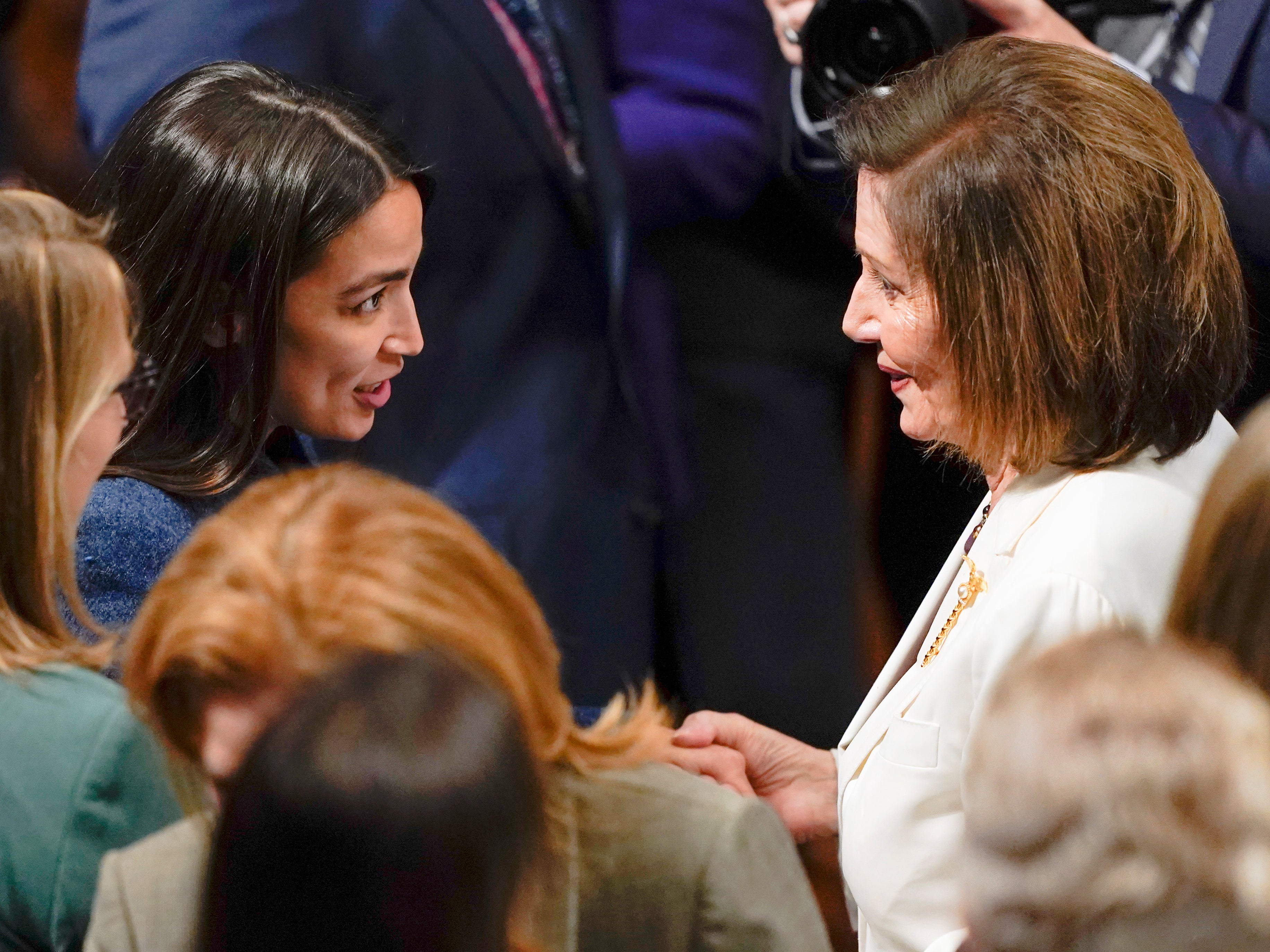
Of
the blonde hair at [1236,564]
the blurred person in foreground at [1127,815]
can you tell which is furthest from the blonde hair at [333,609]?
the blonde hair at [1236,564]

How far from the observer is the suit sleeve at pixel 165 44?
64.9 inches

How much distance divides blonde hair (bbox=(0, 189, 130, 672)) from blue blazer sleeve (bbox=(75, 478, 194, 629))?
Answer: 0.63 feet

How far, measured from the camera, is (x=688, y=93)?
185 centimetres

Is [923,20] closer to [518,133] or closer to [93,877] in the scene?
[518,133]

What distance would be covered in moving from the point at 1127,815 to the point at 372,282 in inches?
40.2

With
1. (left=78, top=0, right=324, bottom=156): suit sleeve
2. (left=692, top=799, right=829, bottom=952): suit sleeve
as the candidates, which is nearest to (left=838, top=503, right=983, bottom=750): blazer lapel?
(left=692, top=799, right=829, bottom=952): suit sleeve

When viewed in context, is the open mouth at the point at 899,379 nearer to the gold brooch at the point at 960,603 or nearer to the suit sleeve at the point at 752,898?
the gold brooch at the point at 960,603

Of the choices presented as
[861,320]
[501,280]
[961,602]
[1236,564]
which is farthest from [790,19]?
[1236,564]

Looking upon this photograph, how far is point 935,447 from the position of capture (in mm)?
1317

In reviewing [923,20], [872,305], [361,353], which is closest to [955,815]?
[872,305]

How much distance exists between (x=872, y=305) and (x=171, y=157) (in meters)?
0.71

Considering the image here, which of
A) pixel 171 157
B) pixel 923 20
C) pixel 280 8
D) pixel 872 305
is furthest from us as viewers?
pixel 280 8

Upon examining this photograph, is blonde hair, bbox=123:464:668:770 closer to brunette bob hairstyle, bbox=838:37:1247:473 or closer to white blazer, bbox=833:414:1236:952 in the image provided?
white blazer, bbox=833:414:1236:952

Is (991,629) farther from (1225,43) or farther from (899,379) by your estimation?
(1225,43)
